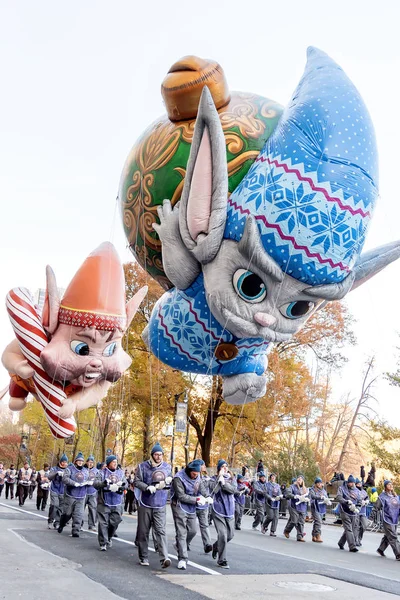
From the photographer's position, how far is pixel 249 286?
4.43m

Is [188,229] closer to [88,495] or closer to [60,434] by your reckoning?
[60,434]

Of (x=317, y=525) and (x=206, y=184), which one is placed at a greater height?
(x=206, y=184)

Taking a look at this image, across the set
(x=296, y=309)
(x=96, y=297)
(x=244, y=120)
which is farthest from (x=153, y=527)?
(x=244, y=120)

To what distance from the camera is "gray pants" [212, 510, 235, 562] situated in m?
8.94

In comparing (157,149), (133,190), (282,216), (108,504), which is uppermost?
(157,149)

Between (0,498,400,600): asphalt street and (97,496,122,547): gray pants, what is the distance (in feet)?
0.81

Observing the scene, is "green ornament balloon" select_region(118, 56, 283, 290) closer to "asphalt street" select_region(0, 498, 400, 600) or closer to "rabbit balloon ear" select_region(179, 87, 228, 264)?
"rabbit balloon ear" select_region(179, 87, 228, 264)

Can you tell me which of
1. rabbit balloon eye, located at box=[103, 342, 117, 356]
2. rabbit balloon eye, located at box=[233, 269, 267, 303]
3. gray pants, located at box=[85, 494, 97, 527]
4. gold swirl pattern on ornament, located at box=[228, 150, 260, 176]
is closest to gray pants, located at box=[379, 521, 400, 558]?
gray pants, located at box=[85, 494, 97, 527]

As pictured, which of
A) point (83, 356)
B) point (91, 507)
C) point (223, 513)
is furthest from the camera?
point (91, 507)

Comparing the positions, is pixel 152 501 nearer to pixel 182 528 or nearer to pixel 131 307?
pixel 182 528

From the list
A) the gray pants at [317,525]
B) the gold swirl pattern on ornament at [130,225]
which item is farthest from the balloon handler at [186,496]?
the gray pants at [317,525]

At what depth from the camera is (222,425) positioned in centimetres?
2767

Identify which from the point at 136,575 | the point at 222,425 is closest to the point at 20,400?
the point at 136,575

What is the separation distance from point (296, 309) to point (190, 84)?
1862mm
